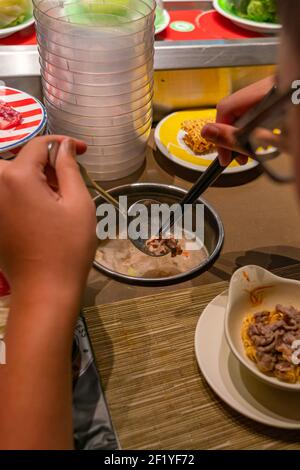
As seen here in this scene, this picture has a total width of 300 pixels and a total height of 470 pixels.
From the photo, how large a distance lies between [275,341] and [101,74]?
2.91ft

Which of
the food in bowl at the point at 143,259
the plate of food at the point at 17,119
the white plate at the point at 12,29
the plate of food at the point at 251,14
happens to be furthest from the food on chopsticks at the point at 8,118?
the plate of food at the point at 251,14

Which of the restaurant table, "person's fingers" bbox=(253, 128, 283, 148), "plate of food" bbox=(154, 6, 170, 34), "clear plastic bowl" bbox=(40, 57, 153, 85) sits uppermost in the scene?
"person's fingers" bbox=(253, 128, 283, 148)

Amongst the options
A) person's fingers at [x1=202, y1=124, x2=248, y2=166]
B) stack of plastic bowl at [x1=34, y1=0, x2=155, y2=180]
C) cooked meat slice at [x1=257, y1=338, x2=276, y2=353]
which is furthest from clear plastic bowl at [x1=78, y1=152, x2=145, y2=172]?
cooked meat slice at [x1=257, y1=338, x2=276, y2=353]

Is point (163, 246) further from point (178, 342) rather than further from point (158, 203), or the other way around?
point (178, 342)

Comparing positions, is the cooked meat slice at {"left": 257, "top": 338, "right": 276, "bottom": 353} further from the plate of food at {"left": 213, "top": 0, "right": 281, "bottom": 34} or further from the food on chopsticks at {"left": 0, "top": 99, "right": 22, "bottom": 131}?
the plate of food at {"left": 213, "top": 0, "right": 281, "bottom": 34}

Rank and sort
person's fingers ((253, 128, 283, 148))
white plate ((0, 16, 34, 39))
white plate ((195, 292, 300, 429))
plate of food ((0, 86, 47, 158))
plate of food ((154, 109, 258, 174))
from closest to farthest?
1. person's fingers ((253, 128, 283, 148))
2. white plate ((195, 292, 300, 429))
3. plate of food ((0, 86, 47, 158))
4. plate of food ((154, 109, 258, 174))
5. white plate ((0, 16, 34, 39))

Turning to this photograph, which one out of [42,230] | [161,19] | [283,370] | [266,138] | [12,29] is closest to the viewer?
[266,138]

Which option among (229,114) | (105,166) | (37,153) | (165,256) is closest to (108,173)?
(105,166)

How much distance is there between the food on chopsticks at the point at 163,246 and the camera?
143cm

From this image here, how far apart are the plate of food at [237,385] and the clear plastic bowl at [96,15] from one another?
786 mm

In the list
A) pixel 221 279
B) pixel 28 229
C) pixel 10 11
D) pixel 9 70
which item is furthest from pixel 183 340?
pixel 10 11

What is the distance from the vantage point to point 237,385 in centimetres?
102

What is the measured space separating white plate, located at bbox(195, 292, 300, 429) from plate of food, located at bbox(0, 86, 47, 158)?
0.73 meters

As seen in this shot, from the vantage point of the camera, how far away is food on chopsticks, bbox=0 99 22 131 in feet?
4.72
